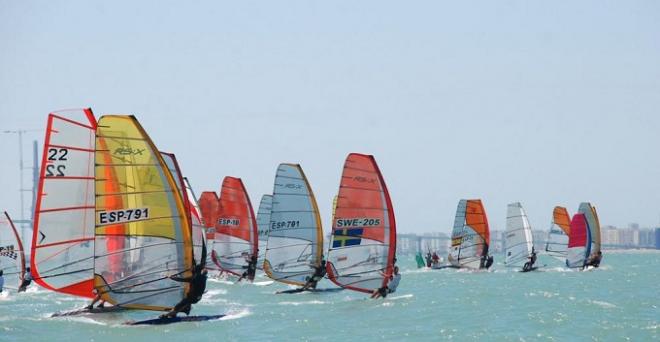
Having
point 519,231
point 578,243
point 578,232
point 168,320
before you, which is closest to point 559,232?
point 519,231

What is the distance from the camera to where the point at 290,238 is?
44.8 metres

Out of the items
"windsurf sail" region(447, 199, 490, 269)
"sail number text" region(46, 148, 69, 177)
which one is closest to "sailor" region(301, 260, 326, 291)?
"sail number text" region(46, 148, 69, 177)

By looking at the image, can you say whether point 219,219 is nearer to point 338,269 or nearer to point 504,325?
point 338,269

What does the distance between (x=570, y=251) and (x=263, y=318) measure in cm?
3542

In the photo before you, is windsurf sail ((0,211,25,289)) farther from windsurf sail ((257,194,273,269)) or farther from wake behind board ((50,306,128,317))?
wake behind board ((50,306,128,317))

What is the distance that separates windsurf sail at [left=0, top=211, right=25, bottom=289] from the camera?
161 ft

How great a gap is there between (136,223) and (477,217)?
126 feet

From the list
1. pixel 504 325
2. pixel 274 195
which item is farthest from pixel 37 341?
pixel 274 195

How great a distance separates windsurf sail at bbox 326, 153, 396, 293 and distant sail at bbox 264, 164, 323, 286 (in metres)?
6.44

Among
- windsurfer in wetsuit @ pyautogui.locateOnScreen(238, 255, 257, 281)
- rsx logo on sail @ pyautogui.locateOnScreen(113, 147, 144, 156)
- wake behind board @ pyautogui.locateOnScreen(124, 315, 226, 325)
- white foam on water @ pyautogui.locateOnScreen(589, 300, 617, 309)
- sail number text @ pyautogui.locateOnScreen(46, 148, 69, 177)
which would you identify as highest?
rsx logo on sail @ pyautogui.locateOnScreen(113, 147, 144, 156)

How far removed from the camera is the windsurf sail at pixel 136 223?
29469mm

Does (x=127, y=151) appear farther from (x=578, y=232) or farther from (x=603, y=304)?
(x=578, y=232)

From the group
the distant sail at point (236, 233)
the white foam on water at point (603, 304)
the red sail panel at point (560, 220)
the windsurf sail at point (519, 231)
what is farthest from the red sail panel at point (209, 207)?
the white foam on water at point (603, 304)

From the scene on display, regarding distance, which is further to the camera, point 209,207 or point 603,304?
point 209,207
